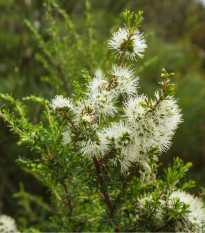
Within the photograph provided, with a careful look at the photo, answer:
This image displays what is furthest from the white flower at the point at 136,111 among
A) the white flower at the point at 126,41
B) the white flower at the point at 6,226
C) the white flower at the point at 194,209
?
the white flower at the point at 6,226

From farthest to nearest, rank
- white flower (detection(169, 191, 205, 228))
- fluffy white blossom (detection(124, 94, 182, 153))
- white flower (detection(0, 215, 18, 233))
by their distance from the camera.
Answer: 1. white flower (detection(0, 215, 18, 233))
2. white flower (detection(169, 191, 205, 228))
3. fluffy white blossom (detection(124, 94, 182, 153))

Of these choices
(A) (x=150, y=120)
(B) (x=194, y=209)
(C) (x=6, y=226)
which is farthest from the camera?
(C) (x=6, y=226)

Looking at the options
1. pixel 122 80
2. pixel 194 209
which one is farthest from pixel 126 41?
pixel 194 209

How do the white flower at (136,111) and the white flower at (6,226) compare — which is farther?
the white flower at (6,226)

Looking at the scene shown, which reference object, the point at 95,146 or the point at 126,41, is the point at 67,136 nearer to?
the point at 95,146

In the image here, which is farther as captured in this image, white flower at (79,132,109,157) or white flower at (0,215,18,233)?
white flower at (0,215,18,233)

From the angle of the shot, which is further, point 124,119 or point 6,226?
point 6,226

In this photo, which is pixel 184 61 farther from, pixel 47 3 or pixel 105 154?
pixel 105 154

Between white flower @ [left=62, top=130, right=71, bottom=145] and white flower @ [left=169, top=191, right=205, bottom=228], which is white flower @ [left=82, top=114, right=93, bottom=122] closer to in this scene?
white flower @ [left=62, top=130, right=71, bottom=145]

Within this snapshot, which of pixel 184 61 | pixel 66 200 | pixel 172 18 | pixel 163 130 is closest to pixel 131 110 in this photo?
pixel 163 130

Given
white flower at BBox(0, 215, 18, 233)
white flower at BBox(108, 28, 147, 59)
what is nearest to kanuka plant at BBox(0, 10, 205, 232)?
white flower at BBox(108, 28, 147, 59)

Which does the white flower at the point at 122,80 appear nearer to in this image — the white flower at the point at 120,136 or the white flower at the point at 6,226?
the white flower at the point at 120,136
